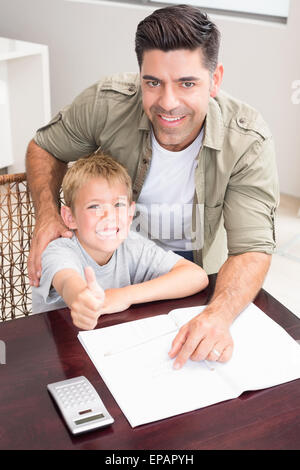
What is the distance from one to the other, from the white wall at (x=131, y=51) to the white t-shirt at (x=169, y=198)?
2050mm

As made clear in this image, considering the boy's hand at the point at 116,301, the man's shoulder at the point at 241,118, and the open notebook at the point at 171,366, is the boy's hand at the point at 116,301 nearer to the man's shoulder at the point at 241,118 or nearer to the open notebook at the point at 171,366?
the open notebook at the point at 171,366

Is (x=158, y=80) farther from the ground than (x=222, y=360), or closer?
farther from the ground

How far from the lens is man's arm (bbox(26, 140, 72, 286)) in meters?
1.49

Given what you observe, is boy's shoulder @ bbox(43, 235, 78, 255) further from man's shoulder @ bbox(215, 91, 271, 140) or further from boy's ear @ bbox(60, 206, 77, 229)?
man's shoulder @ bbox(215, 91, 271, 140)

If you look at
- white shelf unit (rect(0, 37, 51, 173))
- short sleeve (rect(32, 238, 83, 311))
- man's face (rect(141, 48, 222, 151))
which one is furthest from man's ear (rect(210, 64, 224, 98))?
white shelf unit (rect(0, 37, 51, 173))

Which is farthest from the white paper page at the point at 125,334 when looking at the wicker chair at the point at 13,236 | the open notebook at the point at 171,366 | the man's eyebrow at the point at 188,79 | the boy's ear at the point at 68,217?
the man's eyebrow at the point at 188,79

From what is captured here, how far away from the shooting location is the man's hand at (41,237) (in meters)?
1.46

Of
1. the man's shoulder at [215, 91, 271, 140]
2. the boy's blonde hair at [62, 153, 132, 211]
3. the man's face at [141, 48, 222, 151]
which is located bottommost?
the boy's blonde hair at [62, 153, 132, 211]

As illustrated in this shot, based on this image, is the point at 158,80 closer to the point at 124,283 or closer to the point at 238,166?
the point at 238,166

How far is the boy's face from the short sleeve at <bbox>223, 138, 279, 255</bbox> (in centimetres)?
31

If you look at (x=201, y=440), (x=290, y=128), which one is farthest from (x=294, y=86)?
(x=201, y=440)

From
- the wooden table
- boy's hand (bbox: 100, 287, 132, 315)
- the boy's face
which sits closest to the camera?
the wooden table

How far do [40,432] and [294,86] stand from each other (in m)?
3.01

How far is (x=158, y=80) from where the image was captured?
4.83ft
